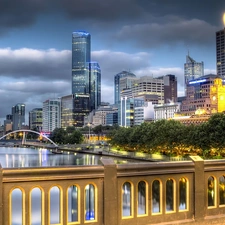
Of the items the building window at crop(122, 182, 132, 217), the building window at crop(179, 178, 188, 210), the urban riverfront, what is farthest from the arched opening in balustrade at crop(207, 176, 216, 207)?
the building window at crop(122, 182, 132, 217)

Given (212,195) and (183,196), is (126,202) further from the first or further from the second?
(212,195)

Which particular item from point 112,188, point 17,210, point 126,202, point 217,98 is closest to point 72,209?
point 17,210

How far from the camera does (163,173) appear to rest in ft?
32.2

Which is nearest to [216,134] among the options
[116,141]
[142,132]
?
[142,132]

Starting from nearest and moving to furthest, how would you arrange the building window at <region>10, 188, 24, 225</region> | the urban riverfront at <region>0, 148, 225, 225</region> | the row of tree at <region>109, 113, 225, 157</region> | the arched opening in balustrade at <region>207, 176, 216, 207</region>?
the urban riverfront at <region>0, 148, 225, 225</region>
the arched opening in balustrade at <region>207, 176, 216, 207</region>
the building window at <region>10, 188, 24, 225</region>
the row of tree at <region>109, 113, 225, 157</region>

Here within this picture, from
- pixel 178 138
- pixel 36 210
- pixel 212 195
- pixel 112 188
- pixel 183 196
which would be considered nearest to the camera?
pixel 112 188

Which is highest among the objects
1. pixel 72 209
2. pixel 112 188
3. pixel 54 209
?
pixel 112 188

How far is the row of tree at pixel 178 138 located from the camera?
5820 centimetres

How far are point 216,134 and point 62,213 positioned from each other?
170ft

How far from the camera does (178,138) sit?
7094 cm

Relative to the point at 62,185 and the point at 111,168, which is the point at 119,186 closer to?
the point at 111,168

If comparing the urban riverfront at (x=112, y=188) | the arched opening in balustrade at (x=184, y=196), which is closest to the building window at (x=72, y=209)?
the arched opening in balustrade at (x=184, y=196)

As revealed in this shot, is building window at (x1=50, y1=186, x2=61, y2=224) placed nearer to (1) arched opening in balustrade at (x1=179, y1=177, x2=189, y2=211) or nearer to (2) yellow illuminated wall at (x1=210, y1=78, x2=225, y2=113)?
A: (1) arched opening in balustrade at (x1=179, y1=177, x2=189, y2=211)

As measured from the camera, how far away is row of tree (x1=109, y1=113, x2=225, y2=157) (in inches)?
2291
